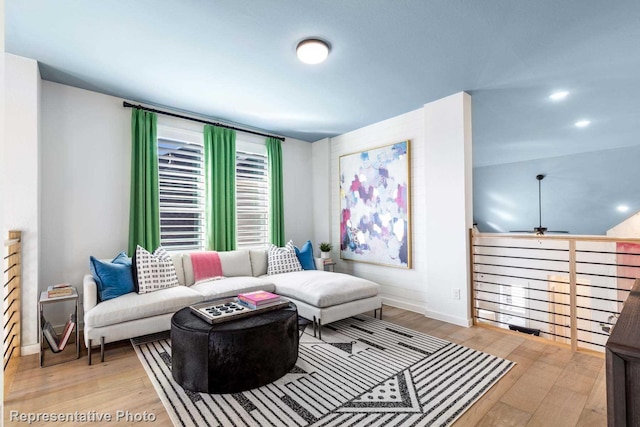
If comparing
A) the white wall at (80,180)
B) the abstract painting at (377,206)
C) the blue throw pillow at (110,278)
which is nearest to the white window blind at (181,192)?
the white wall at (80,180)

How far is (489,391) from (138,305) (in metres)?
2.90

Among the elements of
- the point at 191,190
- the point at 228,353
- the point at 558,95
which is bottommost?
the point at 228,353

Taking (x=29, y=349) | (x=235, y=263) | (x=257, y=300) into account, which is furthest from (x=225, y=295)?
(x=29, y=349)

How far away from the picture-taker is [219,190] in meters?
4.28

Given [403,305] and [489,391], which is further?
[403,305]

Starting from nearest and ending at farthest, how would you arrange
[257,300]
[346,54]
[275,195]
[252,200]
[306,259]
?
[257,300] < [346,54] < [306,259] < [252,200] < [275,195]

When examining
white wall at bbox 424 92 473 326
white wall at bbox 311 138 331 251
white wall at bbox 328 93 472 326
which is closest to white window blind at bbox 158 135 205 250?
white wall at bbox 311 138 331 251

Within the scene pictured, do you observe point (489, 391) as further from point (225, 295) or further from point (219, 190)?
point (219, 190)

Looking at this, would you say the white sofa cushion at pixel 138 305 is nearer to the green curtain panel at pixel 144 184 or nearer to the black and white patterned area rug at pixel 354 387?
the black and white patterned area rug at pixel 354 387

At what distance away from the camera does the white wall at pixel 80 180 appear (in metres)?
3.21

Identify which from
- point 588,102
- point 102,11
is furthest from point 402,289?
point 102,11

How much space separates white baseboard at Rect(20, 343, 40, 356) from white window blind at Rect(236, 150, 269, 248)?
2384 millimetres

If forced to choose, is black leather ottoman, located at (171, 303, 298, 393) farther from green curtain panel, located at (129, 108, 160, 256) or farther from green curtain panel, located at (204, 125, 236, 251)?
green curtain panel, located at (204, 125, 236, 251)

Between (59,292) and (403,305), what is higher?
(59,292)
